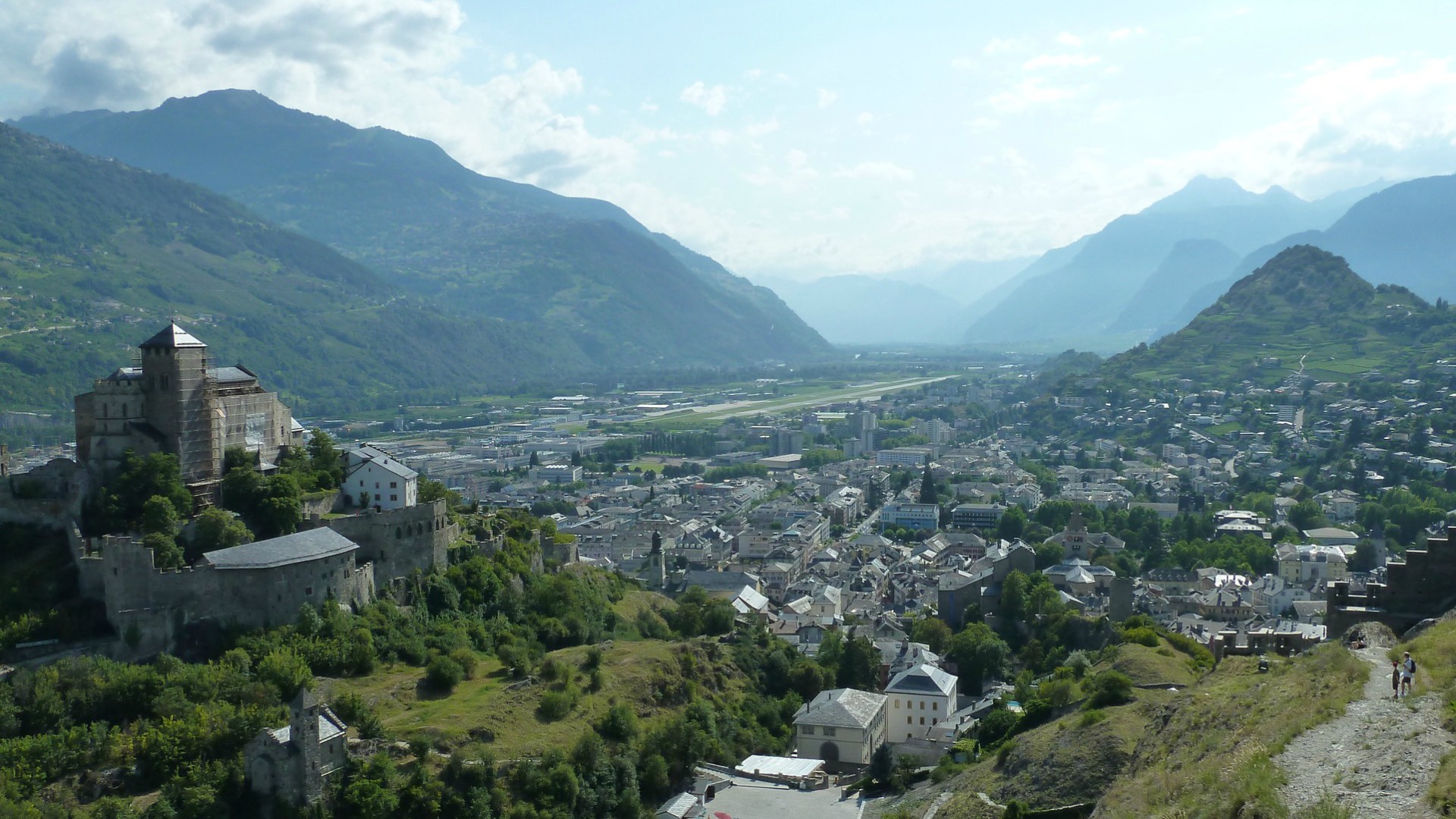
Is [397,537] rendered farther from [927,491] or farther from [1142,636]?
[927,491]

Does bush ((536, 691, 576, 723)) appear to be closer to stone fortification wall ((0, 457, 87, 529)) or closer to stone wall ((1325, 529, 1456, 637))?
stone fortification wall ((0, 457, 87, 529))

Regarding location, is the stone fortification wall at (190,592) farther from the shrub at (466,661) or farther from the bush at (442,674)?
the shrub at (466,661)

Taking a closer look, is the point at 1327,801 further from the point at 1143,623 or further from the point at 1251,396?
the point at 1251,396

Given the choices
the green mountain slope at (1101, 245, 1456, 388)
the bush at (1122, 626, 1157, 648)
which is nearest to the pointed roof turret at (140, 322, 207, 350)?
the bush at (1122, 626, 1157, 648)

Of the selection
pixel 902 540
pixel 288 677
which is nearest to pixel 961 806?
pixel 288 677

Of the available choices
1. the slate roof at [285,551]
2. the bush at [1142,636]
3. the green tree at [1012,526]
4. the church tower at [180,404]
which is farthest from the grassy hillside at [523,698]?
the green tree at [1012,526]

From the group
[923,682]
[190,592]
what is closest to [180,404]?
[190,592]

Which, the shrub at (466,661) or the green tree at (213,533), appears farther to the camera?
the shrub at (466,661)
